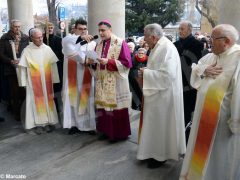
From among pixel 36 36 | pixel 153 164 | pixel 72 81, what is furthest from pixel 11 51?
pixel 153 164

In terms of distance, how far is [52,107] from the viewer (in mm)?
5520

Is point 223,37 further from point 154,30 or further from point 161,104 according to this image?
point 161,104

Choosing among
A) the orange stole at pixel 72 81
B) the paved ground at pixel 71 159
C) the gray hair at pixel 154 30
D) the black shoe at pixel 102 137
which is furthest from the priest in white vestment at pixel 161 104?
the orange stole at pixel 72 81

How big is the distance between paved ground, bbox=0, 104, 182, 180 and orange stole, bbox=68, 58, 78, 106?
24.6 inches

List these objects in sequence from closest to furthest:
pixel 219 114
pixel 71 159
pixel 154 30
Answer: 1. pixel 219 114
2. pixel 154 30
3. pixel 71 159

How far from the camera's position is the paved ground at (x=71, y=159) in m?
3.99

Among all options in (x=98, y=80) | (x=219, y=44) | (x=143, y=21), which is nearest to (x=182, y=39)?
(x=98, y=80)

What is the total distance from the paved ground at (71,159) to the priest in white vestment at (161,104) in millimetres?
246

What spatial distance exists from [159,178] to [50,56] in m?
2.80

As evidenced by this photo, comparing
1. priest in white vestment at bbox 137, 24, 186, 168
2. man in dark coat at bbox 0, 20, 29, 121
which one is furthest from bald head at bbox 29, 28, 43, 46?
priest in white vestment at bbox 137, 24, 186, 168

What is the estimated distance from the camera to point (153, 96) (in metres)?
3.98

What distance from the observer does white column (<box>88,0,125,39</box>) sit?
18.6ft

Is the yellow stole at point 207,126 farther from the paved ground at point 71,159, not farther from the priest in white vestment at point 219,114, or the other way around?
the paved ground at point 71,159

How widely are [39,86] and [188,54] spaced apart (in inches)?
97.8
